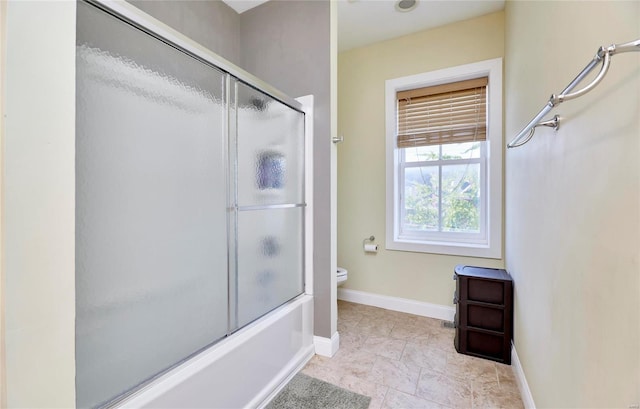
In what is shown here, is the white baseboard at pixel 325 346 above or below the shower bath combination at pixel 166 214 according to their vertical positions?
below

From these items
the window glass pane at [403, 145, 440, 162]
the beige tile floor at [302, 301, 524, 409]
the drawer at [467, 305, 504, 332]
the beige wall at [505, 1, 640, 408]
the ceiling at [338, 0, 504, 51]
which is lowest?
the beige tile floor at [302, 301, 524, 409]

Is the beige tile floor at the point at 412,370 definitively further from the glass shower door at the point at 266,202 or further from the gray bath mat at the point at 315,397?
the glass shower door at the point at 266,202

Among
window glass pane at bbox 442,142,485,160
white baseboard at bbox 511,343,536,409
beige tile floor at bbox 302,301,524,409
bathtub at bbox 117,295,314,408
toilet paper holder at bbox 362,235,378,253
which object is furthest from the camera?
toilet paper holder at bbox 362,235,378,253

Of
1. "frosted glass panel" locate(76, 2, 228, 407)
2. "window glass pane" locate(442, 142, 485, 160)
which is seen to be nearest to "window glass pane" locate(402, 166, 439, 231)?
"window glass pane" locate(442, 142, 485, 160)

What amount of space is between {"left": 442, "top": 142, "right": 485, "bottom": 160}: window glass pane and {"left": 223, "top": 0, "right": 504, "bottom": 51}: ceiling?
3.50 ft

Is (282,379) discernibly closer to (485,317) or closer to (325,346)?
(325,346)

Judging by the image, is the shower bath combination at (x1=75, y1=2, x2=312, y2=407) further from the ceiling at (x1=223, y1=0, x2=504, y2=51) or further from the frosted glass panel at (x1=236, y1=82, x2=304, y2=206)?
the ceiling at (x1=223, y1=0, x2=504, y2=51)

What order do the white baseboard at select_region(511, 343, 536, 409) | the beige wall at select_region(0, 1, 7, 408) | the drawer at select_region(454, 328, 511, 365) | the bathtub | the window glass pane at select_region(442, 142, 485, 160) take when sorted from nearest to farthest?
the beige wall at select_region(0, 1, 7, 408)
the bathtub
the white baseboard at select_region(511, 343, 536, 409)
the drawer at select_region(454, 328, 511, 365)
the window glass pane at select_region(442, 142, 485, 160)

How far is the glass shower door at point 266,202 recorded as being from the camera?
55.9 inches

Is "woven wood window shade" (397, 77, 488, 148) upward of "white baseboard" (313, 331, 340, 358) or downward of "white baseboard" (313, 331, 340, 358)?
upward

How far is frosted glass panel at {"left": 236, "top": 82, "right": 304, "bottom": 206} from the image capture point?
143 centimetres

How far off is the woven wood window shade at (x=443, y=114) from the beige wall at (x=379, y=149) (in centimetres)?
19

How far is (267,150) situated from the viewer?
1605 millimetres

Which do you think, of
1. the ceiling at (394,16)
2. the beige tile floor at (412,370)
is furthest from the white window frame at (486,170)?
the beige tile floor at (412,370)
